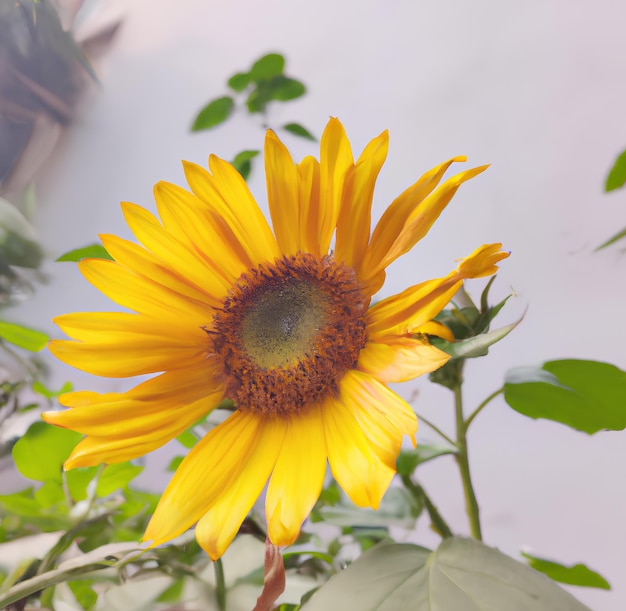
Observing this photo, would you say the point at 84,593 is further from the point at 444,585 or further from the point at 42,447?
the point at 444,585

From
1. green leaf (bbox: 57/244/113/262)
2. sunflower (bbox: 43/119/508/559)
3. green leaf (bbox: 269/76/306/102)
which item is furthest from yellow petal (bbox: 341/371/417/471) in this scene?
green leaf (bbox: 269/76/306/102)

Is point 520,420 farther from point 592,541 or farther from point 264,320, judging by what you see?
point 264,320

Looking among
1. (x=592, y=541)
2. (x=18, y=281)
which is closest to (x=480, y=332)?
(x=592, y=541)

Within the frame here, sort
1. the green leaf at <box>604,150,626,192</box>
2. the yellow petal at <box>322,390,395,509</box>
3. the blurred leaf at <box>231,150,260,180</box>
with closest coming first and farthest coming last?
1. the yellow petal at <box>322,390,395,509</box>
2. the green leaf at <box>604,150,626,192</box>
3. the blurred leaf at <box>231,150,260,180</box>

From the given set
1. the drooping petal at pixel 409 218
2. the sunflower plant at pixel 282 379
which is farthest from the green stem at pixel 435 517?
the drooping petal at pixel 409 218

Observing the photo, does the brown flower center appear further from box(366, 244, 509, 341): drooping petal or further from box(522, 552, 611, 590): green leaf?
box(522, 552, 611, 590): green leaf

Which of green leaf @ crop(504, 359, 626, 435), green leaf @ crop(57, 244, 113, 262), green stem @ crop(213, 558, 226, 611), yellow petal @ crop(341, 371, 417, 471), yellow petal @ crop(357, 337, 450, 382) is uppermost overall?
green leaf @ crop(57, 244, 113, 262)

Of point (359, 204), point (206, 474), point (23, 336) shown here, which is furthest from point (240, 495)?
point (23, 336)
